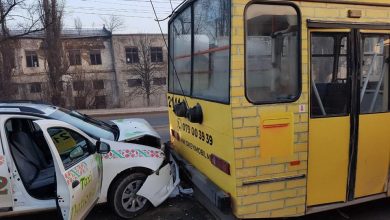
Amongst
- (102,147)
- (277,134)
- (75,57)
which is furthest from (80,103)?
(277,134)

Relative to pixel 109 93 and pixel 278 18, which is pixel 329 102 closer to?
pixel 278 18

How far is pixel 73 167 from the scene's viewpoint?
3561mm

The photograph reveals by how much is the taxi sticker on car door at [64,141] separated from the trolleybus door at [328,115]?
278 centimetres

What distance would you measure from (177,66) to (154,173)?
5.24 ft

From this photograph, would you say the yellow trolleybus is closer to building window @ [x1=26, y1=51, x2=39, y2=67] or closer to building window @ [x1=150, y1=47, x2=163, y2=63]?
building window @ [x1=26, y1=51, x2=39, y2=67]

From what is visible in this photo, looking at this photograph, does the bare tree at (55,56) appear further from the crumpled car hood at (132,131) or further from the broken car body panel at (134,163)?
the broken car body panel at (134,163)

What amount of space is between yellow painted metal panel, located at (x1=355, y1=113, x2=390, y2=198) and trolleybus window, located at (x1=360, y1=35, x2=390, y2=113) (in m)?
0.12

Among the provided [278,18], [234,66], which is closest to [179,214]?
[234,66]

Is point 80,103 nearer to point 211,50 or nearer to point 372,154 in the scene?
point 211,50

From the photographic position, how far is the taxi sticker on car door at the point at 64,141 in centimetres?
409

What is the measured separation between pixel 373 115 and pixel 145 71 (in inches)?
1539

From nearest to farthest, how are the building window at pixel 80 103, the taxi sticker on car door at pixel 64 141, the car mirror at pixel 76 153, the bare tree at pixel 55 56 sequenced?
the car mirror at pixel 76 153 → the taxi sticker on car door at pixel 64 141 → the bare tree at pixel 55 56 → the building window at pixel 80 103

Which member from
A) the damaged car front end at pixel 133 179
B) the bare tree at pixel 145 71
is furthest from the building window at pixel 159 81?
the damaged car front end at pixel 133 179

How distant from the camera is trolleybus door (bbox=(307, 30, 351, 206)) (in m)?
3.56
